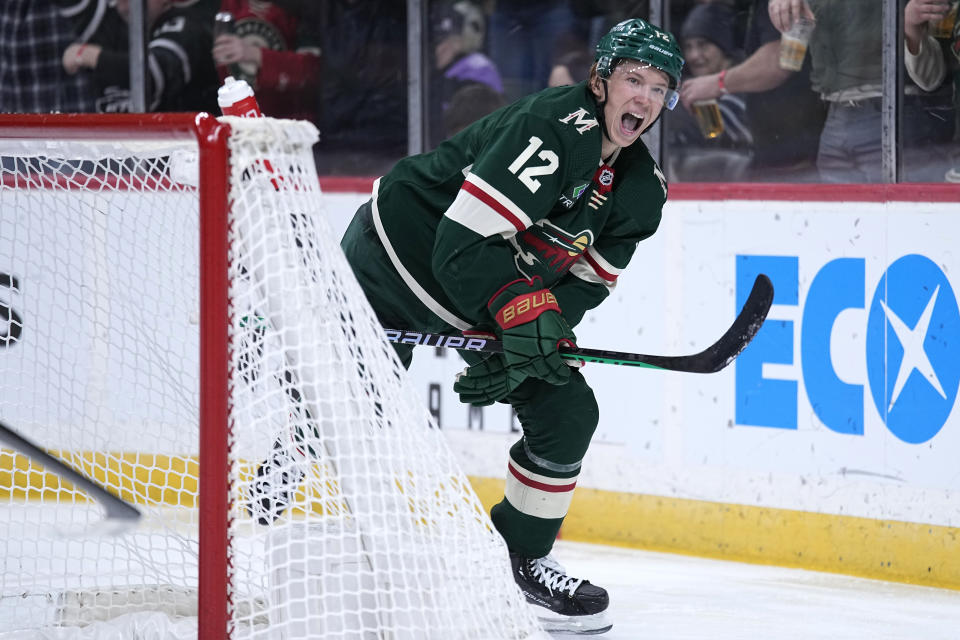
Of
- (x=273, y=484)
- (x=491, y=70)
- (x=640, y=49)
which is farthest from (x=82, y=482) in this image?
(x=491, y=70)

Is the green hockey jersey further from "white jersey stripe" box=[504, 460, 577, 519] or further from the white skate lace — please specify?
the white skate lace

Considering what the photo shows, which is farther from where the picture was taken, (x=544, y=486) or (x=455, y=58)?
(x=455, y=58)

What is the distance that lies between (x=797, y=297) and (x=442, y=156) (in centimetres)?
113

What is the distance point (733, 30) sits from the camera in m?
3.43

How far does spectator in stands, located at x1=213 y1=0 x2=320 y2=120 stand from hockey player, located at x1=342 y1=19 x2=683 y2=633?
1812mm

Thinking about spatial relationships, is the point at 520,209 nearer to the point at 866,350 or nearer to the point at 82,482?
the point at 82,482

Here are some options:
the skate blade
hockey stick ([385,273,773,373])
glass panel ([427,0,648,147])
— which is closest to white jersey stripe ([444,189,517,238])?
hockey stick ([385,273,773,373])

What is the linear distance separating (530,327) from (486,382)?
0.21 meters

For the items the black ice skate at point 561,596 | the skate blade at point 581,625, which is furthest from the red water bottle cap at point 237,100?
the skate blade at point 581,625

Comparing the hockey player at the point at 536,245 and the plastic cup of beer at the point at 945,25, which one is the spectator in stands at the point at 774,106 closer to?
the plastic cup of beer at the point at 945,25

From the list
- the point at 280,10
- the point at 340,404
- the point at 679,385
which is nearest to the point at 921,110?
the point at 679,385

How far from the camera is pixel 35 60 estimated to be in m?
4.53

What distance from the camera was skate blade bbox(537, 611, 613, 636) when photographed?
2408mm

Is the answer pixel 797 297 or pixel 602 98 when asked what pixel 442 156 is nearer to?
pixel 602 98
